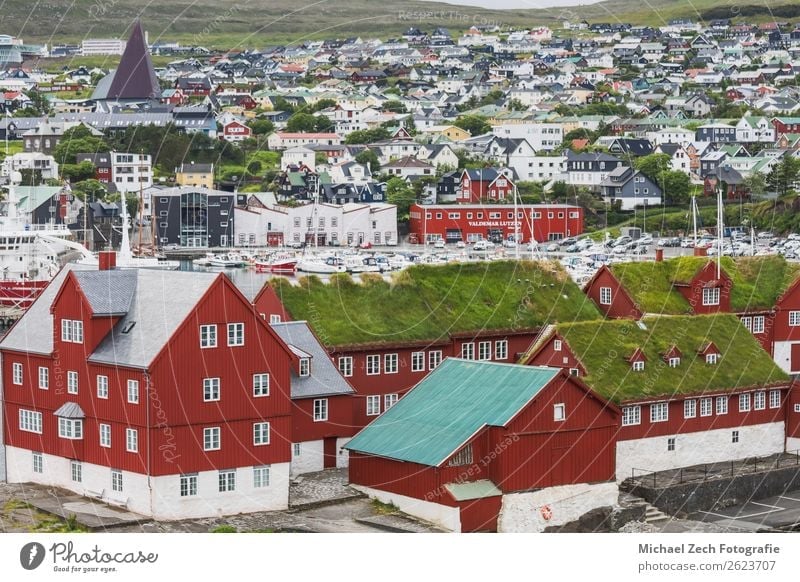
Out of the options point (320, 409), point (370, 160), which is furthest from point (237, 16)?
point (320, 409)

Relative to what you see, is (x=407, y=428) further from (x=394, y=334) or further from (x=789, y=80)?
(x=789, y=80)

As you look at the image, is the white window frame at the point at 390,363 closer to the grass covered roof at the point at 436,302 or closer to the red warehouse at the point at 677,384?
the grass covered roof at the point at 436,302

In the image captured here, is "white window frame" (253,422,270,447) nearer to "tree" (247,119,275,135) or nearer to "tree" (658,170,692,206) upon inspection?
"tree" (658,170,692,206)

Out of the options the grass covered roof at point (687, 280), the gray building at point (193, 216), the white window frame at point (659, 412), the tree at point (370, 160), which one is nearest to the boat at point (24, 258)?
the gray building at point (193, 216)

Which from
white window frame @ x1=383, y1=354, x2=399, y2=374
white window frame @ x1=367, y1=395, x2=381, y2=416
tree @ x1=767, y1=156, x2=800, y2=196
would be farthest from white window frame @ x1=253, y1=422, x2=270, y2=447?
tree @ x1=767, y1=156, x2=800, y2=196

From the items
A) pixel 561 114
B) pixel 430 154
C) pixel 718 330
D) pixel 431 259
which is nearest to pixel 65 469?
pixel 718 330
